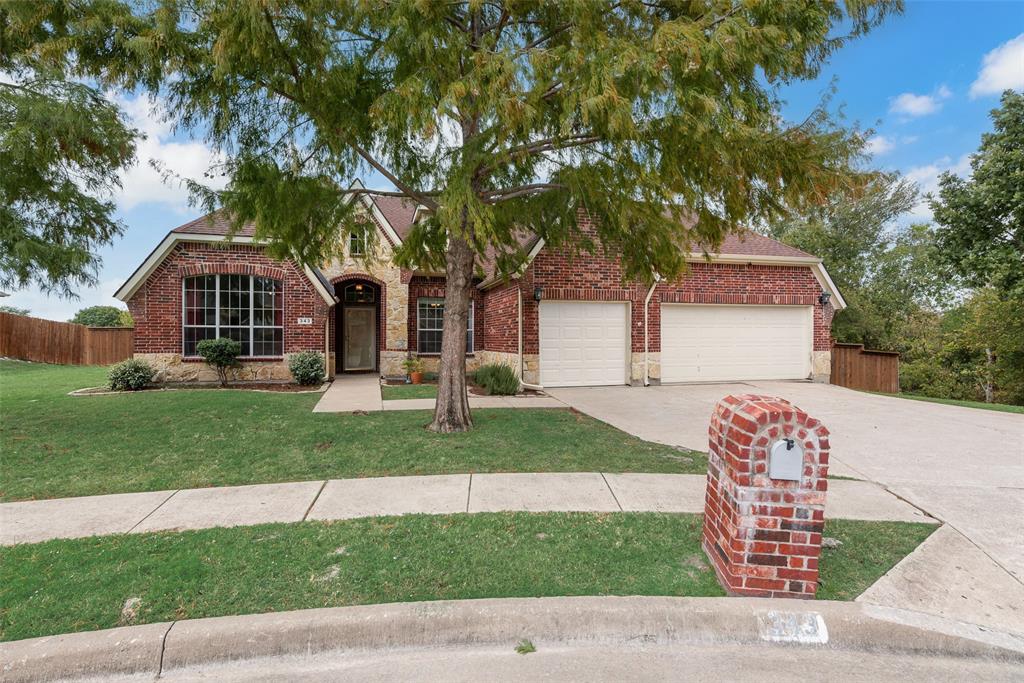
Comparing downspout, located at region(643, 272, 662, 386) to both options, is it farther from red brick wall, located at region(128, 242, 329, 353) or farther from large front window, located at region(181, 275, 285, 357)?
large front window, located at region(181, 275, 285, 357)

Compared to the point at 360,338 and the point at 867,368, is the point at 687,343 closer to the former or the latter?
the point at 867,368

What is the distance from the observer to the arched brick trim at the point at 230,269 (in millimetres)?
12008

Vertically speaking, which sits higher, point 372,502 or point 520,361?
point 520,361

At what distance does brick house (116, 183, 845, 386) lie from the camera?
1181cm

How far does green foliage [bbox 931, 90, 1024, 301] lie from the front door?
16.3 meters

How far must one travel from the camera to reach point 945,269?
13781mm

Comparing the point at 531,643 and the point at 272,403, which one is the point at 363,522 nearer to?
the point at 531,643

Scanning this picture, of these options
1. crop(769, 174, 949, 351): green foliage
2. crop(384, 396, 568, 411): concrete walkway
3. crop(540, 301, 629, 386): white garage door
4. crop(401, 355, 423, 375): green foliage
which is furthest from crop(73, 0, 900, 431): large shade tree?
crop(769, 174, 949, 351): green foliage

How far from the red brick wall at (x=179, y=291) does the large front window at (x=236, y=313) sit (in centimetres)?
19

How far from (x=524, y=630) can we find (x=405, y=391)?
9079 millimetres

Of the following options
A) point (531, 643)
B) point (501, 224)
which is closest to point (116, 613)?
point (531, 643)

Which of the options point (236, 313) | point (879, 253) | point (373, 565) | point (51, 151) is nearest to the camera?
point (373, 565)

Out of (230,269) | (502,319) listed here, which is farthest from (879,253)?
(230,269)

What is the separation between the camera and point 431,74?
17.1 ft
